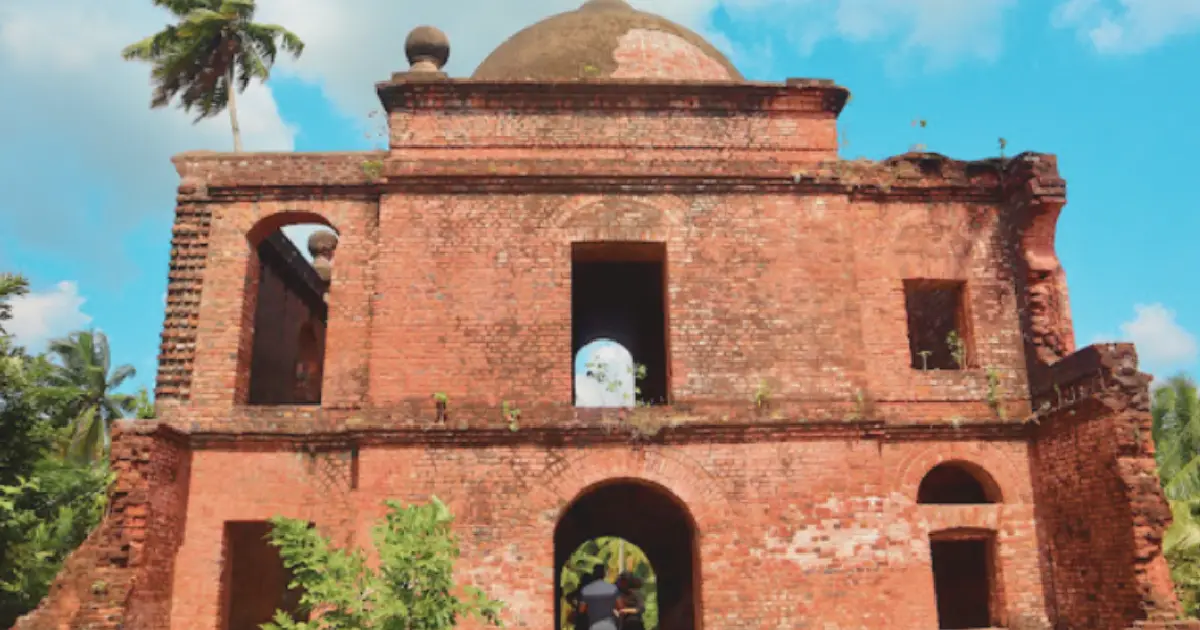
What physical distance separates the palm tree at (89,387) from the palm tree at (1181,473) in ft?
81.7

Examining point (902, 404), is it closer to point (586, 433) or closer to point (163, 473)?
point (586, 433)

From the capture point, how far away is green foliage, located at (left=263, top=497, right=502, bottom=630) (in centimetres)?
688

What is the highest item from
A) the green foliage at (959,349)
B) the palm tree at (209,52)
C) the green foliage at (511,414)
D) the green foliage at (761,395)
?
the palm tree at (209,52)

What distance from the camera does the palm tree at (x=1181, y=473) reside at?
1144 cm

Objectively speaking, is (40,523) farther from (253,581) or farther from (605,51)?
(605,51)

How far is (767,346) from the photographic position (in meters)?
10.9

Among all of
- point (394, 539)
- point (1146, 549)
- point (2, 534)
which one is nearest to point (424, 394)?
point (394, 539)

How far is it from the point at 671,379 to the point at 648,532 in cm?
473

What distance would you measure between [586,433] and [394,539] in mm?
3812

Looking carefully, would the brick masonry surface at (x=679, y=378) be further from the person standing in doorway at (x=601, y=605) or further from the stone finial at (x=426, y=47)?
the person standing in doorway at (x=601, y=605)

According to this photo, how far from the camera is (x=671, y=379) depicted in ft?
35.4

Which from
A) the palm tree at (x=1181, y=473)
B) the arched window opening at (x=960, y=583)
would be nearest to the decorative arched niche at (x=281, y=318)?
the arched window opening at (x=960, y=583)

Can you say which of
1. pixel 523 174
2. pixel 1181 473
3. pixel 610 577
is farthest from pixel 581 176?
pixel 610 577

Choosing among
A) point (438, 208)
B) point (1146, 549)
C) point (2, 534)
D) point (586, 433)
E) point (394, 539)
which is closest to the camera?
point (394, 539)
